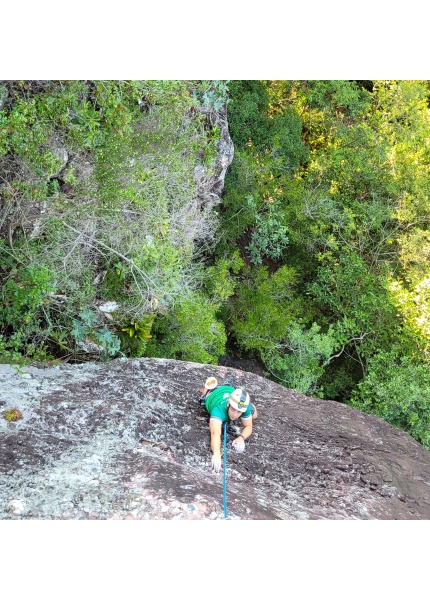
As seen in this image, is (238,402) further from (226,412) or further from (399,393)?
(399,393)

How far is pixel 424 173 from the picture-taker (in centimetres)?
1045

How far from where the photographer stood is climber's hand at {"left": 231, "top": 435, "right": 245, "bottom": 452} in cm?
569

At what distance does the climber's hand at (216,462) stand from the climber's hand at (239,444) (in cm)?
27

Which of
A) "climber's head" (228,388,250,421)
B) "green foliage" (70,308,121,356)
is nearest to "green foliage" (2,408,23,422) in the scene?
"climber's head" (228,388,250,421)

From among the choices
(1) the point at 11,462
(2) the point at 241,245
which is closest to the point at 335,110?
(2) the point at 241,245

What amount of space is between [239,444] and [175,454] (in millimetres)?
571

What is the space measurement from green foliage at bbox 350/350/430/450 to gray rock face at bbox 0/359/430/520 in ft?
5.36

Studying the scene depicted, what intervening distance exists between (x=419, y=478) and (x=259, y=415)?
159cm

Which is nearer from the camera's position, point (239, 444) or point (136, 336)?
point (239, 444)

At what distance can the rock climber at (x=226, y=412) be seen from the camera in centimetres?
551

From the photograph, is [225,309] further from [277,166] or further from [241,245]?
[277,166]

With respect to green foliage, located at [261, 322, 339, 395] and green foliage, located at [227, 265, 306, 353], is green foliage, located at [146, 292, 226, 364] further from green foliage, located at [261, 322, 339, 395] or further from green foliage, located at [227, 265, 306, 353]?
green foliage, located at [261, 322, 339, 395]

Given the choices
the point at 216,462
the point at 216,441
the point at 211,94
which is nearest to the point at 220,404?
the point at 216,441

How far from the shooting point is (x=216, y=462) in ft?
17.8
